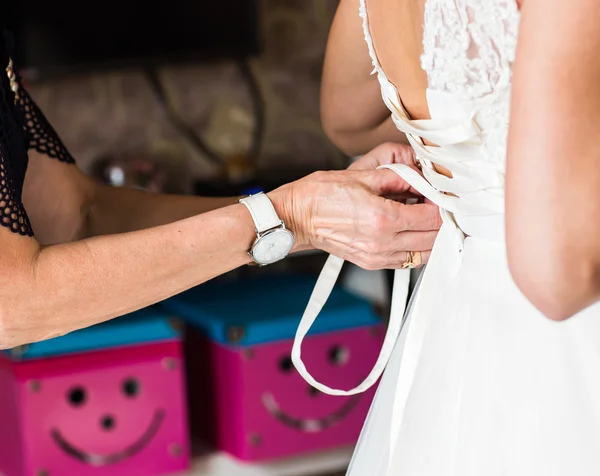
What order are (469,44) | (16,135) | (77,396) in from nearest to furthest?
(469,44)
(16,135)
(77,396)

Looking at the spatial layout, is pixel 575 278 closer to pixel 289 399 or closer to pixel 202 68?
pixel 289 399

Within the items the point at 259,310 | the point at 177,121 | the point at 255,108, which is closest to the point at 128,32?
the point at 177,121

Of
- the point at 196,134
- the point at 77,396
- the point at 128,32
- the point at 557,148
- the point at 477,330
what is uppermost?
the point at 557,148

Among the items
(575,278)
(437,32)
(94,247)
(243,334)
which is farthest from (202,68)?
(575,278)

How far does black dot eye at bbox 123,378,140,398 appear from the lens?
201 cm

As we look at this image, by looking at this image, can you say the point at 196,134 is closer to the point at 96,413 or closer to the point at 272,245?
the point at 96,413

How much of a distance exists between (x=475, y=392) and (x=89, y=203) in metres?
0.77

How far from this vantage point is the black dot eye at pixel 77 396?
197 cm

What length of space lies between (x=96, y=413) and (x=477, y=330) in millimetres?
1238

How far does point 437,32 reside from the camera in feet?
2.90

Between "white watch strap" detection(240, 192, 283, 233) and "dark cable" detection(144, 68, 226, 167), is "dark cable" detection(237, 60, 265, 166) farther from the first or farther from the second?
"white watch strap" detection(240, 192, 283, 233)

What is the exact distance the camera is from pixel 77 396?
208 cm

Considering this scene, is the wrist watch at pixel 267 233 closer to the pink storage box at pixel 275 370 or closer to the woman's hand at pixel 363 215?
the woman's hand at pixel 363 215

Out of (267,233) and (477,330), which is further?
(267,233)
